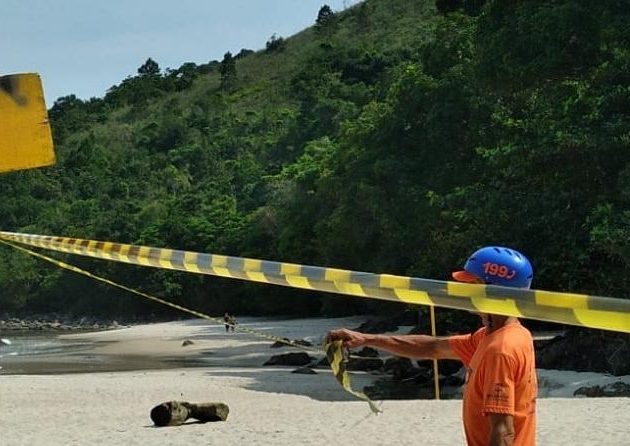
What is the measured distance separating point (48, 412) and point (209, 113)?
10338 centimetres

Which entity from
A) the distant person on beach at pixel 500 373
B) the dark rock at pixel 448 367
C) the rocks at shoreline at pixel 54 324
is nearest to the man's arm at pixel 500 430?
the distant person on beach at pixel 500 373

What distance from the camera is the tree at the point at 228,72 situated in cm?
13325

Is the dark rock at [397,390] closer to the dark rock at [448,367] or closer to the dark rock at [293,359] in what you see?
the dark rock at [448,367]

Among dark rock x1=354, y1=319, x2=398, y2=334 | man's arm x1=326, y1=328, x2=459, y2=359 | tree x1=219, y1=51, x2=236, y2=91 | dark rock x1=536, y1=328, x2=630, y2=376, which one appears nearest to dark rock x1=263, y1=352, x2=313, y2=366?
dark rock x1=536, y1=328, x2=630, y2=376

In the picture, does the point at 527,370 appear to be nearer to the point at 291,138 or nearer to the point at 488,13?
the point at 488,13

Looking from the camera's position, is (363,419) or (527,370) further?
(363,419)

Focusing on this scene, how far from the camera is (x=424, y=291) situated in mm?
3490

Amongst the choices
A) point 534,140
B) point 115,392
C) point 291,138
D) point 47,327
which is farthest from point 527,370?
point 291,138

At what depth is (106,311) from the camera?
2653 inches

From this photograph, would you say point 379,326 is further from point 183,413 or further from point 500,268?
point 500,268

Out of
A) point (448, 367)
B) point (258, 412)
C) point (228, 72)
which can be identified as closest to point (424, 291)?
point (258, 412)

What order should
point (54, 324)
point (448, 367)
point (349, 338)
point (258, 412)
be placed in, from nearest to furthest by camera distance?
point (349, 338) → point (258, 412) → point (448, 367) → point (54, 324)

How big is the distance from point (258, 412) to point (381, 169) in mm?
19253

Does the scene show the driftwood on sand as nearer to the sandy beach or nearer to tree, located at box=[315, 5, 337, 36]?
the sandy beach
